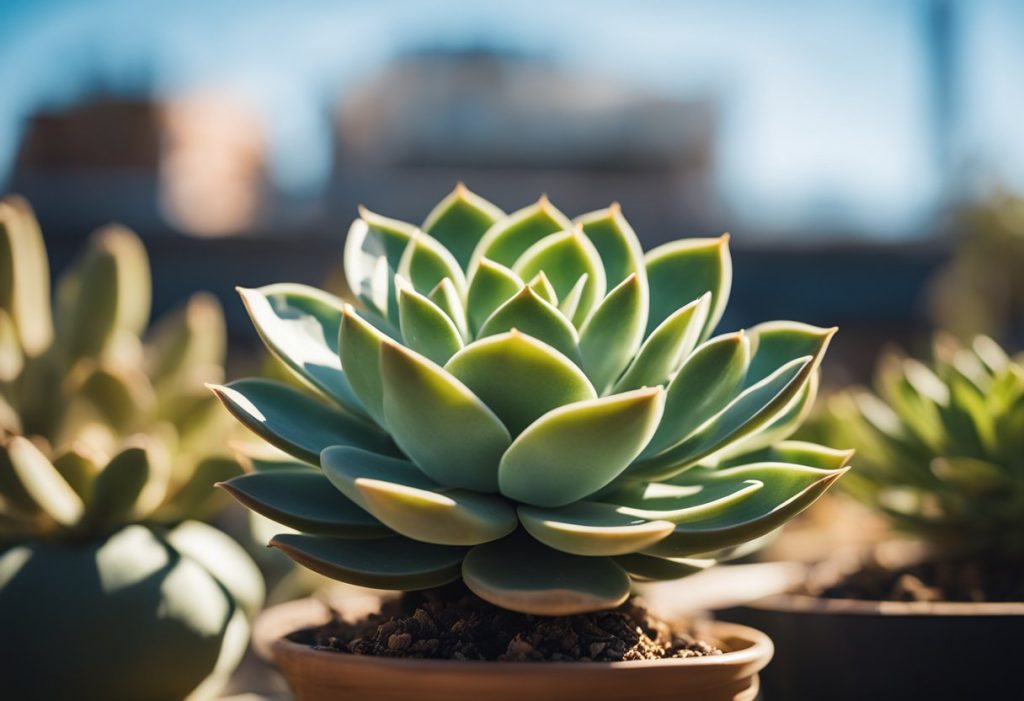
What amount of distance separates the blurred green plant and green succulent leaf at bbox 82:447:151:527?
5.14 feet

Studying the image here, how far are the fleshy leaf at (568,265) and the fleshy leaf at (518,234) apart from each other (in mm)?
31

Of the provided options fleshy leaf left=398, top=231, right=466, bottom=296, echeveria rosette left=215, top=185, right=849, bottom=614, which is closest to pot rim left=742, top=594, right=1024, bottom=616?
echeveria rosette left=215, top=185, right=849, bottom=614

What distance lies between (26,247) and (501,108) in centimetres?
768

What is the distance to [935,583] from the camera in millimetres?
771

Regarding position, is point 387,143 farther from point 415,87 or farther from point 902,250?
point 902,250

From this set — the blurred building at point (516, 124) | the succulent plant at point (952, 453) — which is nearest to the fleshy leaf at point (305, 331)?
the succulent plant at point (952, 453)

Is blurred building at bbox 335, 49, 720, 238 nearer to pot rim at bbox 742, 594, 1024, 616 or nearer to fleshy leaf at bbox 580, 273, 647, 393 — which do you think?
pot rim at bbox 742, 594, 1024, 616

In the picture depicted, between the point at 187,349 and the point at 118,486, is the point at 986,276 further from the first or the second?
the point at 118,486

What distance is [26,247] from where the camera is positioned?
801 millimetres

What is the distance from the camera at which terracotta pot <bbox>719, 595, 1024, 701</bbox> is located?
2.10ft

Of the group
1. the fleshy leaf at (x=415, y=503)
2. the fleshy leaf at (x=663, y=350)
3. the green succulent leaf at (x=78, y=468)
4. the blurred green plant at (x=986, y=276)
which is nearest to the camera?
the fleshy leaf at (x=415, y=503)

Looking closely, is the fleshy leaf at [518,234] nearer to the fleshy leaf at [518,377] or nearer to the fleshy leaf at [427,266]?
the fleshy leaf at [427,266]

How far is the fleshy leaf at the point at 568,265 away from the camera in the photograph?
589 mm

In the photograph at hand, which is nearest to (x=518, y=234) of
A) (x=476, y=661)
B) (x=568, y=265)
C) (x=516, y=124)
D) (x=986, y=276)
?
(x=568, y=265)
